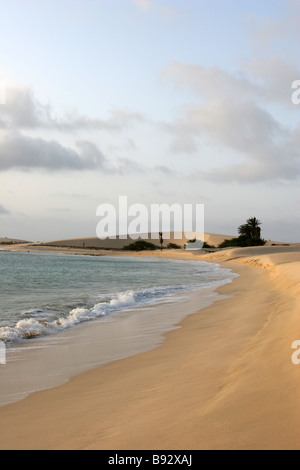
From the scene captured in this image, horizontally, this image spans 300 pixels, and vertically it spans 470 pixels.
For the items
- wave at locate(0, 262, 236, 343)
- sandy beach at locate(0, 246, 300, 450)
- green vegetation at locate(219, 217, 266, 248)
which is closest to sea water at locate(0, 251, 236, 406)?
wave at locate(0, 262, 236, 343)

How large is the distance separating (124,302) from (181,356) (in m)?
7.78

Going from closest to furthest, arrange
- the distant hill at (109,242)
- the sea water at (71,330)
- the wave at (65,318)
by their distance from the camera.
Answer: the sea water at (71,330) → the wave at (65,318) → the distant hill at (109,242)

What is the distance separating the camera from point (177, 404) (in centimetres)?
397

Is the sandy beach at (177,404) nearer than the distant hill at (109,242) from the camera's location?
Yes

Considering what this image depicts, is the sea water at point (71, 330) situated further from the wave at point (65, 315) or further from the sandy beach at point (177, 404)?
the sandy beach at point (177, 404)

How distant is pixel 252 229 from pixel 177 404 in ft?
302

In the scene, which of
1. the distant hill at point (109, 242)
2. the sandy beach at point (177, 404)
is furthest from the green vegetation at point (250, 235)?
the sandy beach at point (177, 404)

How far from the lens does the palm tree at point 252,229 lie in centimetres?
9186

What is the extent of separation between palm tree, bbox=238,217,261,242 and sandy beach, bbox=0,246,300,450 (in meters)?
87.6

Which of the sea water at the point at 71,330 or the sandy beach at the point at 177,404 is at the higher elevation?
the sandy beach at the point at 177,404

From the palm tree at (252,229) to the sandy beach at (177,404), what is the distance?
8756 centimetres

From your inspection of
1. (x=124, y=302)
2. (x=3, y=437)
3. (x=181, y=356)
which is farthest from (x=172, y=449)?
(x=124, y=302)

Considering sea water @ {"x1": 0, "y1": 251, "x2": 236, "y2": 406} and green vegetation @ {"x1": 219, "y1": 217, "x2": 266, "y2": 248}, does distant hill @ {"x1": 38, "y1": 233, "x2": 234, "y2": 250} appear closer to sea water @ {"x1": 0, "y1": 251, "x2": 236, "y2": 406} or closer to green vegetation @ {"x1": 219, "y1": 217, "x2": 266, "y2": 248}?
green vegetation @ {"x1": 219, "y1": 217, "x2": 266, "y2": 248}

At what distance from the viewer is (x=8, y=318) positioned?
10391 mm
